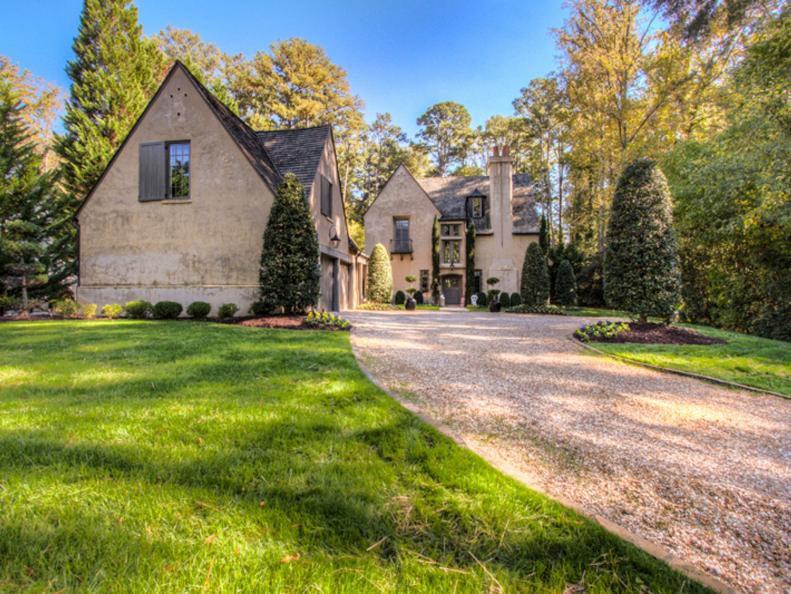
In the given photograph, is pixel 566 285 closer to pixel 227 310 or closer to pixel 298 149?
pixel 298 149

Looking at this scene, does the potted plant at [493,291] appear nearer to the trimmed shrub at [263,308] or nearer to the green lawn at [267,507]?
the trimmed shrub at [263,308]

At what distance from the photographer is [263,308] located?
1066 centimetres

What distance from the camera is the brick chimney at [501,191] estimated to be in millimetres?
23422

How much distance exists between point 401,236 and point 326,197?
1196 cm

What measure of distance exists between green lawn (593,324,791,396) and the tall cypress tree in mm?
21818

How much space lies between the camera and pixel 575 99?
20875 mm

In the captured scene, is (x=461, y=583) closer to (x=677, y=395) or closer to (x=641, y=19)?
(x=677, y=395)

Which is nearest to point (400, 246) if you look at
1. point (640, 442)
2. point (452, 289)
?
point (452, 289)

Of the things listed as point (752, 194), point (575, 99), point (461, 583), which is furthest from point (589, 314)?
point (461, 583)

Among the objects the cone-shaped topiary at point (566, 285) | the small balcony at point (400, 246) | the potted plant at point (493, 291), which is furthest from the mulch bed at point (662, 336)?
the small balcony at point (400, 246)

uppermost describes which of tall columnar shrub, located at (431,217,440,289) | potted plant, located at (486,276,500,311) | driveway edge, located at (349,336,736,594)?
tall columnar shrub, located at (431,217,440,289)

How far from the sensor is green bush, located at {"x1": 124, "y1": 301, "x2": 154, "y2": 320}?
11.2 metres

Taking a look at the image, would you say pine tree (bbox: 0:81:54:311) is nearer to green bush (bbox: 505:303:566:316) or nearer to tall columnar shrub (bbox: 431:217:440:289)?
green bush (bbox: 505:303:566:316)

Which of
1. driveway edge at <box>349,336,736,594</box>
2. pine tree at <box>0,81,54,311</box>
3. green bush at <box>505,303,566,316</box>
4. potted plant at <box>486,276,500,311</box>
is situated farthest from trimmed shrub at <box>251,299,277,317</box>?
potted plant at <box>486,276,500,311</box>
